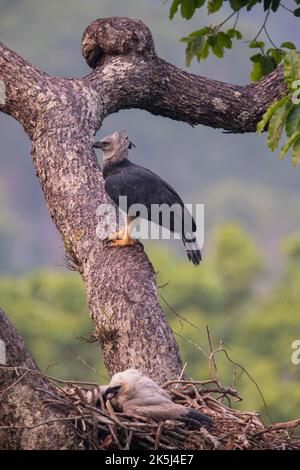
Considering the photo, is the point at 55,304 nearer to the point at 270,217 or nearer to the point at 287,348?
the point at 287,348

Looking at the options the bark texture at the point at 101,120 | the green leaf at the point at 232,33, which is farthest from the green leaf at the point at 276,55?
the green leaf at the point at 232,33

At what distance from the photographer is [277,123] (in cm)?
669

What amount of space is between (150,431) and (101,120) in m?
3.46

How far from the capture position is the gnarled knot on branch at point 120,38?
942 centimetres

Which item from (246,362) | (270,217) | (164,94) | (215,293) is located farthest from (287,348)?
(270,217)

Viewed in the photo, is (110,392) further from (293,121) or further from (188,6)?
(188,6)

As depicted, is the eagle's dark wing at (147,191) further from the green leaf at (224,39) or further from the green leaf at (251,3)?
the green leaf at (251,3)

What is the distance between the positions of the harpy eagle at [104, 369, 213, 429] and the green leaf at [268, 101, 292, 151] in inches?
58.8

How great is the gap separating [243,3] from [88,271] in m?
2.23

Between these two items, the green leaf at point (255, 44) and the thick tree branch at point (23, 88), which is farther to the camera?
the green leaf at point (255, 44)

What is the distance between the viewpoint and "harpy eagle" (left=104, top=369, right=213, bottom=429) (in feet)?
20.5

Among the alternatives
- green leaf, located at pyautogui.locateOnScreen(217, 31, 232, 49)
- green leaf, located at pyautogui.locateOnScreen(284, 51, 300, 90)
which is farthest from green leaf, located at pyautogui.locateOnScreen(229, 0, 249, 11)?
green leaf, located at pyautogui.locateOnScreen(284, 51, 300, 90)

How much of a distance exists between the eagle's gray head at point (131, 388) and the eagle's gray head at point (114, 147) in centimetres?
298

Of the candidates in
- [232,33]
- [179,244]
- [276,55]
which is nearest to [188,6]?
[232,33]
